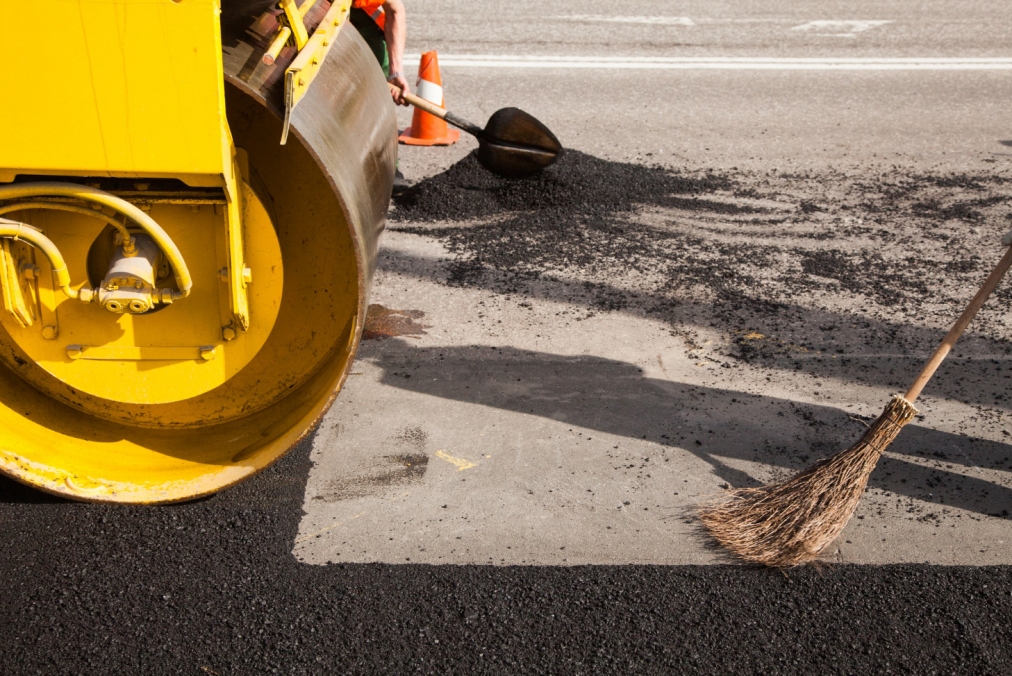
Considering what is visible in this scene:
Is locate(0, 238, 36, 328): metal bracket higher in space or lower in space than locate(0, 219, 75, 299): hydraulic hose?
lower

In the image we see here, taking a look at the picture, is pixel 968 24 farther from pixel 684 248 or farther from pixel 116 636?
pixel 116 636

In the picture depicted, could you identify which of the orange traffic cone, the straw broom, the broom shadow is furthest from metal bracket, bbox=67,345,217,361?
the orange traffic cone

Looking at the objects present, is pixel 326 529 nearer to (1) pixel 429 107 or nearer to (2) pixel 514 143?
(1) pixel 429 107

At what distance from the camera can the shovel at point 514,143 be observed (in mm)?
5848

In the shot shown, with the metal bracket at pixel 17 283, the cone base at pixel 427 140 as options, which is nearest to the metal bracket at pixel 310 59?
the metal bracket at pixel 17 283

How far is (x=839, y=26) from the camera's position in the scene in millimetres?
9969

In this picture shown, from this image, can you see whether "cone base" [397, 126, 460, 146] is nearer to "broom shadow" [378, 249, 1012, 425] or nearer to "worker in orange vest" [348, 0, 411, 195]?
"worker in orange vest" [348, 0, 411, 195]

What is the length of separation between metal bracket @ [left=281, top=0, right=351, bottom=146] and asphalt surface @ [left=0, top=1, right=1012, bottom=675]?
1.50m

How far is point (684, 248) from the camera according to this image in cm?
554

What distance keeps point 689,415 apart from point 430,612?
1578mm

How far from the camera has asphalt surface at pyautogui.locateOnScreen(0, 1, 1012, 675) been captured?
291 centimetres

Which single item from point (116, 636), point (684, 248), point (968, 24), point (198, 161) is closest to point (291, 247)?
point (198, 161)

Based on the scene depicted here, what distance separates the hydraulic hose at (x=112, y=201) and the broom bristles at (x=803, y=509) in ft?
6.69

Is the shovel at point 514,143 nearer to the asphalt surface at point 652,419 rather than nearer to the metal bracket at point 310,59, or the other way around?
the asphalt surface at point 652,419
